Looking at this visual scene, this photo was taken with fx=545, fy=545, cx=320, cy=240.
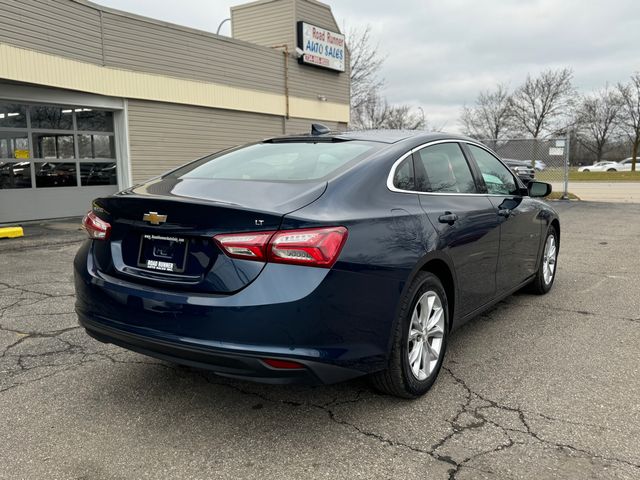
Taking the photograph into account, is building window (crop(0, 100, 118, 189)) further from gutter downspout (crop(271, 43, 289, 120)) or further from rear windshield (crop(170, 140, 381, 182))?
rear windshield (crop(170, 140, 381, 182))

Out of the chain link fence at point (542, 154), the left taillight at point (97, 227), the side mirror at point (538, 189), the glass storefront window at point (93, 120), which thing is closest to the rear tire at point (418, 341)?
the left taillight at point (97, 227)

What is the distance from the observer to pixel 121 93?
13492 millimetres

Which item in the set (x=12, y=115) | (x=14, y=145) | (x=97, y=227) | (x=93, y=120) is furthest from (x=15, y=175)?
(x=97, y=227)

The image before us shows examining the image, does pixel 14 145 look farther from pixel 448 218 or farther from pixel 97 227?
pixel 448 218

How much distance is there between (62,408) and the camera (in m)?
3.16

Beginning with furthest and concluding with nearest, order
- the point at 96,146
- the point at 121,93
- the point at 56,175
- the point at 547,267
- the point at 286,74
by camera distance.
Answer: the point at 286,74 → the point at 96,146 → the point at 121,93 → the point at 56,175 → the point at 547,267

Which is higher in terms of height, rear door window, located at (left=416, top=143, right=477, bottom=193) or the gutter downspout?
the gutter downspout

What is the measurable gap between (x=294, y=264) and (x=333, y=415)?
1048 millimetres

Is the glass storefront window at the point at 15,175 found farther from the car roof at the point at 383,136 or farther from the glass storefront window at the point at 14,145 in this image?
the car roof at the point at 383,136

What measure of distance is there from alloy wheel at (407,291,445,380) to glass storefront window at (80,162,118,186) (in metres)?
12.1

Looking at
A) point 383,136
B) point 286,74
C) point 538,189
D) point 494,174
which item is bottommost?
point 538,189

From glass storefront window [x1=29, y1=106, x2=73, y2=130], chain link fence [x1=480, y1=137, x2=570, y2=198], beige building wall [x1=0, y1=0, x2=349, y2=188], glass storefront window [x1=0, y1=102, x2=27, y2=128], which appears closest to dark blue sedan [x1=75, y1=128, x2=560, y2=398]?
beige building wall [x1=0, y1=0, x2=349, y2=188]

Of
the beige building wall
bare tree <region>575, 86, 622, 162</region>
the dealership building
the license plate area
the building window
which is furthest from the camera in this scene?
bare tree <region>575, 86, 622, 162</region>

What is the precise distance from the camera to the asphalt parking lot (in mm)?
2586
